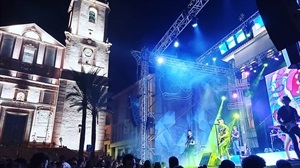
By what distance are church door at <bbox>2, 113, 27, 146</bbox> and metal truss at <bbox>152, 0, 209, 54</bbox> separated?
18196 millimetres

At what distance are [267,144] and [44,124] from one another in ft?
77.1

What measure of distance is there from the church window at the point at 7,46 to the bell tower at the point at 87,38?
6.36 m

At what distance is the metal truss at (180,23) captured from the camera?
49.5 ft

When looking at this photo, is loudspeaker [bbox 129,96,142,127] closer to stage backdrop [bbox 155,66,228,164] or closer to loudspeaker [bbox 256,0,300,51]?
stage backdrop [bbox 155,66,228,164]

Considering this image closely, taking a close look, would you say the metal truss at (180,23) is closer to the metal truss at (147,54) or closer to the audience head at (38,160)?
the metal truss at (147,54)

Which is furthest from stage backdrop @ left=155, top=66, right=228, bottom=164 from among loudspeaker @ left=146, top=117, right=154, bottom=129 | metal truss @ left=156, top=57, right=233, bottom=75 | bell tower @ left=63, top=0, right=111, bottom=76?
bell tower @ left=63, top=0, right=111, bottom=76

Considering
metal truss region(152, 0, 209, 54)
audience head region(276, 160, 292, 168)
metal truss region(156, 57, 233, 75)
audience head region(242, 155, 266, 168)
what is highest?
metal truss region(152, 0, 209, 54)

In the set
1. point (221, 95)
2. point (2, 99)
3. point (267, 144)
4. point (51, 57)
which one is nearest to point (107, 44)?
point (51, 57)

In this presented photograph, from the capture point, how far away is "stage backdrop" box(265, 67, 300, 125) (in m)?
12.1

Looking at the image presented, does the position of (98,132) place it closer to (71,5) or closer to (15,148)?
(15,148)

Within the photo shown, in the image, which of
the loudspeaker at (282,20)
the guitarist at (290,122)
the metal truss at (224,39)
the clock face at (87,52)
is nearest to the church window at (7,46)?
the clock face at (87,52)

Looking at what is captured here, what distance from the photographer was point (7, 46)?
2748 centimetres

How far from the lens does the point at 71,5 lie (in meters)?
34.6

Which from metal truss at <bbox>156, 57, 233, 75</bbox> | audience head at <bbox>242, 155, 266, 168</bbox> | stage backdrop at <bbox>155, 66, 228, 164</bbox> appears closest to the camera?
audience head at <bbox>242, 155, 266, 168</bbox>
